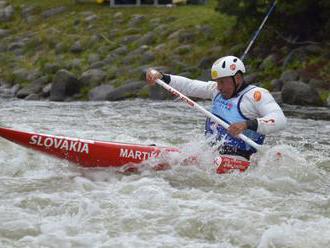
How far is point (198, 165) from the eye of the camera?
28.5ft

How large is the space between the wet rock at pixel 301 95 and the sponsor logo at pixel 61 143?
26.3 ft

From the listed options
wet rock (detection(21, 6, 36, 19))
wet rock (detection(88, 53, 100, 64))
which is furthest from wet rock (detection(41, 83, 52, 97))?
wet rock (detection(21, 6, 36, 19))

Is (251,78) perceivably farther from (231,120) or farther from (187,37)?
(231,120)

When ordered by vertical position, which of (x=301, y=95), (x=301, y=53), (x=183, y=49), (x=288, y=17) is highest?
(x=288, y=17)

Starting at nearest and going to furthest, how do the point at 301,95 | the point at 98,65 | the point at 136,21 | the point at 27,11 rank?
the point at 301,95, the point at 98,65, the point at 136,21, the point at 27,11

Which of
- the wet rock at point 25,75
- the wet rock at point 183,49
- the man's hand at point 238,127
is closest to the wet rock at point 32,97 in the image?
the wet rock at point 25,75

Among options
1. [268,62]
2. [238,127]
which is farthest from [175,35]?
[238,127]

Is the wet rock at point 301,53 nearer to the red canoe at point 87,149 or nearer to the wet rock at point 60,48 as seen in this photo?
the wet rock at point 60,48

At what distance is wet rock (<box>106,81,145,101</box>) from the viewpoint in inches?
732

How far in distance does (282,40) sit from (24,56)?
32.7 feet

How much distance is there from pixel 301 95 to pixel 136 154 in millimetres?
7845

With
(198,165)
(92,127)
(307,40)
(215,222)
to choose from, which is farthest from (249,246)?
(307,40)

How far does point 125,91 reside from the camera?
18766 millimetres

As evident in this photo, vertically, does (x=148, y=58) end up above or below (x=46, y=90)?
above
